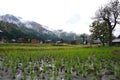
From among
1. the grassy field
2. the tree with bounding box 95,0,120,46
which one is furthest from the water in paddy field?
the tree with bounding box 95,0,120,46

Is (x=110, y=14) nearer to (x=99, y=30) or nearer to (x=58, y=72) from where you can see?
(x=99, y=30)

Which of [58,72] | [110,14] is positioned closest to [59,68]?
[58,72]

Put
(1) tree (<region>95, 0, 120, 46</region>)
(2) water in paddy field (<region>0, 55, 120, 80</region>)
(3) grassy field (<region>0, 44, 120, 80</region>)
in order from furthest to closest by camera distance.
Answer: (1) tree (<region>95, 0, 120, 46</region>) < (3) grassy field (<region>0, 44, 120, 80</region>) < (2) water in paddy field (<region>0, 55, 120, 80</region>)

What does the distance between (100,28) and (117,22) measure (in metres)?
17.6

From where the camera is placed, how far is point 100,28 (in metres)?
74.2

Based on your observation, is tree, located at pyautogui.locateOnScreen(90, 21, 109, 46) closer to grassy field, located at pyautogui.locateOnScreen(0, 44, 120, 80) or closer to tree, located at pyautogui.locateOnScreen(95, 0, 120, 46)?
tree, located at pyautogui.locateOnScreen(95, 0, 120, 46)

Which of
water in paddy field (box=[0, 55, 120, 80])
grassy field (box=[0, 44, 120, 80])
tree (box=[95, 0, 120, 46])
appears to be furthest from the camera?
tree (box=[95, 0, 120, 46])

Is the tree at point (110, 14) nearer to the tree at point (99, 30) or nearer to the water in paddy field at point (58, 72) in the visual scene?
the tree at point (99, 30)

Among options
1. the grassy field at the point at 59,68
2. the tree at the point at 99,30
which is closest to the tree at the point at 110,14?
the tree at the point at 99,30

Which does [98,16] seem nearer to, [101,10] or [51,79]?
[101,10]

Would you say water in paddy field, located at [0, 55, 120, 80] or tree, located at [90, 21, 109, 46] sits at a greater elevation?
tree, located at [90, 21, 109, 46]

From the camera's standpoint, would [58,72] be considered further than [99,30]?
No

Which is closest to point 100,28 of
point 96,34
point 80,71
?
point 96,34

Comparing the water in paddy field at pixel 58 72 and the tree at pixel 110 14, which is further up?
the tree at pixel 110 14
